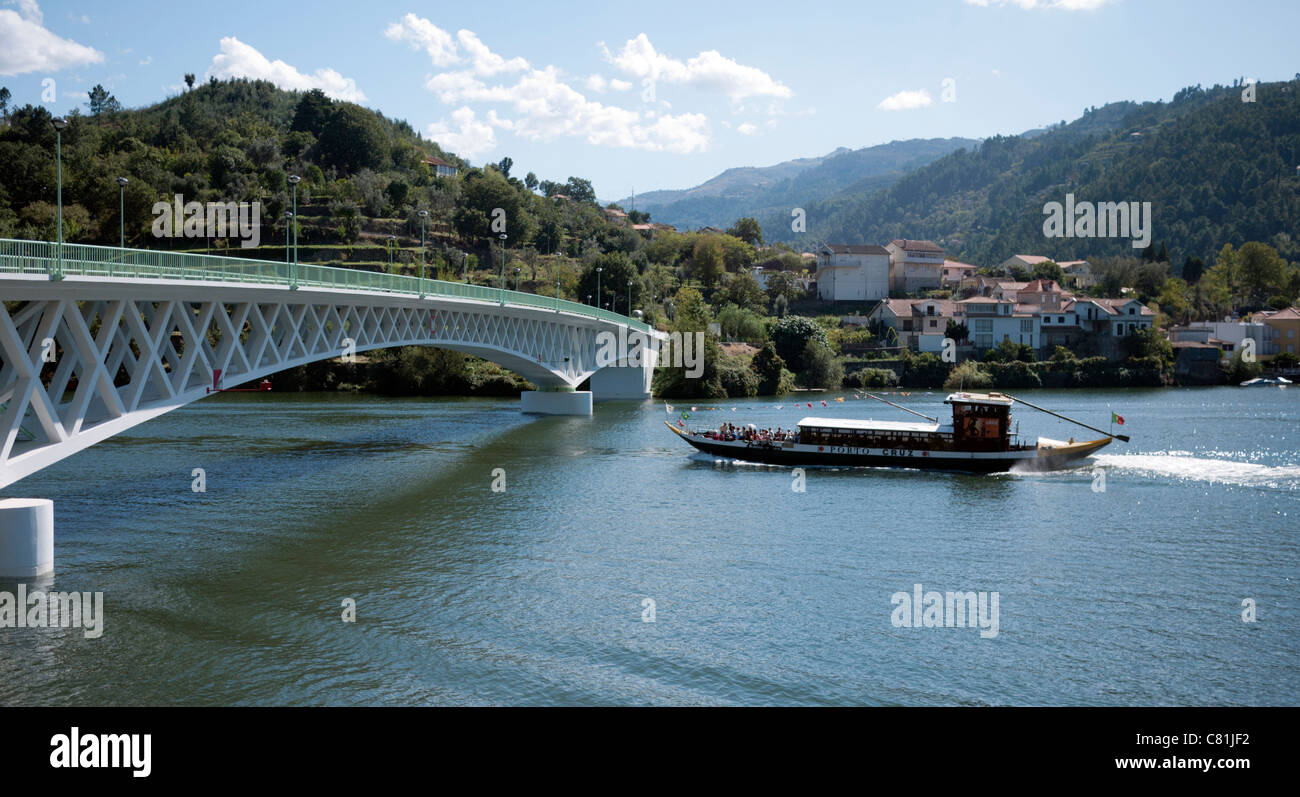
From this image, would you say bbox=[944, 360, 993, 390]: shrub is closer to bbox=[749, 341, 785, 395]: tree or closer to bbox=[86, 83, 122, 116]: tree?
bbox=[749, 341, 785, 395]: tree

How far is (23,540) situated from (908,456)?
35357mm

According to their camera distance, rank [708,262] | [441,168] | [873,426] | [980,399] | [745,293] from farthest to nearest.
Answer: [441,168]
[708,262]
[745,293]
[873,426]
[980,399]

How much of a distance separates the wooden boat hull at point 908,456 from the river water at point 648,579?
136cm

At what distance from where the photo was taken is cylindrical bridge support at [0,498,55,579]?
Result: 24.3m

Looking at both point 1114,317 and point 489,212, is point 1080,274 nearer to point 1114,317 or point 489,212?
point 1114,317

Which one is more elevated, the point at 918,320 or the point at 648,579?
the point at 918,320

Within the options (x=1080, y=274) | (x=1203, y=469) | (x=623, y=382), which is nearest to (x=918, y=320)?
(x=623, y=382)

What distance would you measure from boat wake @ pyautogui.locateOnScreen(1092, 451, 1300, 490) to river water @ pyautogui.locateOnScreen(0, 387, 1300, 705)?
0.20 meters

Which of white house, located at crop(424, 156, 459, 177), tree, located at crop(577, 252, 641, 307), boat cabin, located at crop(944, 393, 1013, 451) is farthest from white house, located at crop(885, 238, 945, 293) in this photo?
boat cabin, located at crop(944, 393, 1013, 451)

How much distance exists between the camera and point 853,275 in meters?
136

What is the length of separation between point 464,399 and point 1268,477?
60937 mm

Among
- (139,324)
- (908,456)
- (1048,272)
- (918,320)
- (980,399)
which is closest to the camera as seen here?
(139,324)

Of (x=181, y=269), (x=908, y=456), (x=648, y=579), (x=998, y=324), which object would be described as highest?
(x=998, y=324)
